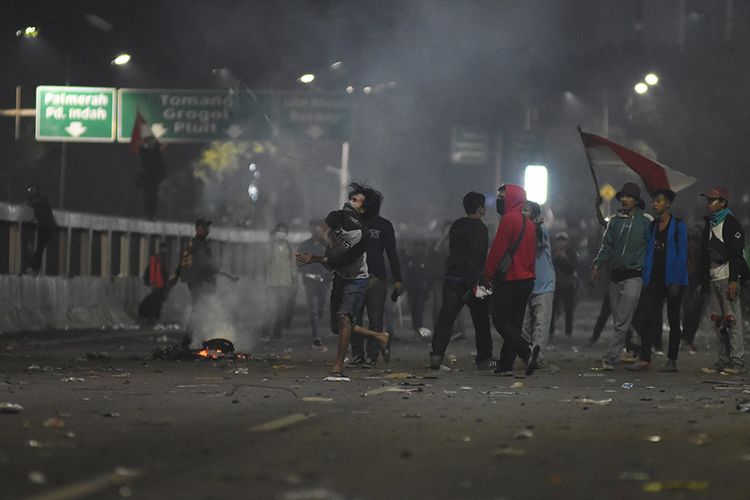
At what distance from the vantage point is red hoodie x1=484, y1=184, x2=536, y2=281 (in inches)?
627

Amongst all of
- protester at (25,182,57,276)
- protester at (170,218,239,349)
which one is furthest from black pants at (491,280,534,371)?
protester at (25,182,57,276)

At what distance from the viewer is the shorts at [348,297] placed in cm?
1543

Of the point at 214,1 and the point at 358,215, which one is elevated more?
the point at 214,1

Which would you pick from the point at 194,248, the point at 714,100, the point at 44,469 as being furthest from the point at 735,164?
the point at 44,469

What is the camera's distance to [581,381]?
15.2 metres

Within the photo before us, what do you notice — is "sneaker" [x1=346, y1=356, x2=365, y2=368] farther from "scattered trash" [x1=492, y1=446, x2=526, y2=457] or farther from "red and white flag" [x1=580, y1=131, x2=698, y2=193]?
"scattered trash" [x1=492, y1=446, x2=526, y2=457]

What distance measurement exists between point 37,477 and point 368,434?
8.53 ft

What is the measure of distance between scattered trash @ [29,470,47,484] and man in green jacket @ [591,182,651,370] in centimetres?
975

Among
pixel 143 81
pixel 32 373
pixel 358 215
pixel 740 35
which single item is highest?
pixel 740 35

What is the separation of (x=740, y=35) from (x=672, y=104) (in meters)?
4.87

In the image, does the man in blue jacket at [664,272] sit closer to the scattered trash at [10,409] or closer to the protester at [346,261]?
the protester at [346,261]

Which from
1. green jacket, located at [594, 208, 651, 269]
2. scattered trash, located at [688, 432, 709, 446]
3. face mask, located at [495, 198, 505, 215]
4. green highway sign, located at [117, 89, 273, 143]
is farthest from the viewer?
green highway sign, located at [117, 89, 273, 143]

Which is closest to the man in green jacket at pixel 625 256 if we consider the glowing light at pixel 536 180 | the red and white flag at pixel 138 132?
the red and white flag at pixel 138 132

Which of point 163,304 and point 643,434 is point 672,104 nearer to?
point 163,304
